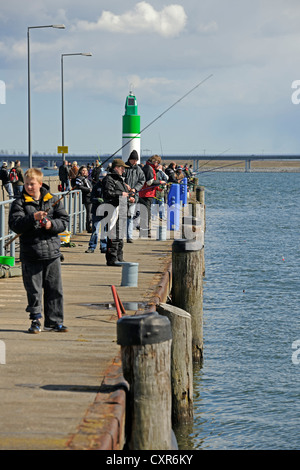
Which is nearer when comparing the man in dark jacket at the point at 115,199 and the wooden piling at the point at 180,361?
the wooden piling at the point at 180,361

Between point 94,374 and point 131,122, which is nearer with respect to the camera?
point 94,374

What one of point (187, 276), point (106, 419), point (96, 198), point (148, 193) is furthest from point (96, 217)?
point (106, 419)

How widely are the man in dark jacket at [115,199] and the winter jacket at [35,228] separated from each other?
5.23 m

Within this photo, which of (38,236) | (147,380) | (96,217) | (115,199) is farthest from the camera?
(96,217)

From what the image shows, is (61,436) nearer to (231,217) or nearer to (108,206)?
(108,206)

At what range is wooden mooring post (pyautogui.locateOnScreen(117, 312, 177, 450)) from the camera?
5.59 meters

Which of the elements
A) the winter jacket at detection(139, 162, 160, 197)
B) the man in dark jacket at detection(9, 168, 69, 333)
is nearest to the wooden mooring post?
the man in dark jacket at detection(9, 168, 69, 333)

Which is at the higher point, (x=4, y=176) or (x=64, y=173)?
(x=64, y=173)

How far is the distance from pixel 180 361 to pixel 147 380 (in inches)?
97.1

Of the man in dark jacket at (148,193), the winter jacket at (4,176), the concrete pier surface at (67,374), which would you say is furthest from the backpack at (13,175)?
the concrete pier surface at (67,374)

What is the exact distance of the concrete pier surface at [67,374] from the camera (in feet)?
16.4

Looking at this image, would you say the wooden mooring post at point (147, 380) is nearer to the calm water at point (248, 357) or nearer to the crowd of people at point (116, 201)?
the calm water at point (248, 357)

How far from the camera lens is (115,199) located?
13.1m

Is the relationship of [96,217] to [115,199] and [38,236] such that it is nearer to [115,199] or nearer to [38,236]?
[115,199]
